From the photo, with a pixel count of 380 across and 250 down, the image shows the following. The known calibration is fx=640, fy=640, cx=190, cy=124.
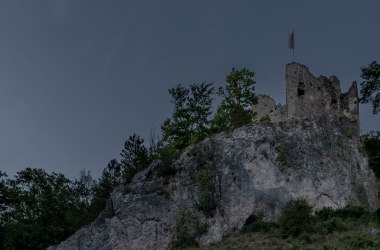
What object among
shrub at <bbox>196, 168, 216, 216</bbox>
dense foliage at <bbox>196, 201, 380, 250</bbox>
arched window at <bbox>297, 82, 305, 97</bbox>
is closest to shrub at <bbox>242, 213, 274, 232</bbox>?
dense foliage at <bbox>196, 201, 380, 250</bbox>

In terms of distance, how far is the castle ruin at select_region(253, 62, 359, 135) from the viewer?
1908 inches

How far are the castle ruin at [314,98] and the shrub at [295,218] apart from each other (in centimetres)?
896

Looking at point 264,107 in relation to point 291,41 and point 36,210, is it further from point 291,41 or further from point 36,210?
Result: point 36,210

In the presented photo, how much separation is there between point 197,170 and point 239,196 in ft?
11.7

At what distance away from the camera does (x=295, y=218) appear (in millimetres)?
38062

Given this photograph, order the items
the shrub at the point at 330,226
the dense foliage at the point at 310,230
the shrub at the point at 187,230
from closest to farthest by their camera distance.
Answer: the dense foliage at the point at 310,230 → the shrub at the point at 330,226 → the shrub at the point at 187,230

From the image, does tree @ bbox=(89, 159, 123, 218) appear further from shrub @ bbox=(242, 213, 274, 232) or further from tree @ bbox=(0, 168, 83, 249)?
shrub @ bbox=(242, 213, 274, 232)

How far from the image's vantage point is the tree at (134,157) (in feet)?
152

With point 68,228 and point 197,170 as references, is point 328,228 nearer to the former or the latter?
point 197,170

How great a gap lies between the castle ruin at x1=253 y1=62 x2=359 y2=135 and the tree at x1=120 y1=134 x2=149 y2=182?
430 inches

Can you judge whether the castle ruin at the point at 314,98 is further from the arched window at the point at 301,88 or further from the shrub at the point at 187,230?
the shrub at the point at 187,230

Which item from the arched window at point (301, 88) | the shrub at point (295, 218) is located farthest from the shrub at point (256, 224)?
the arched window at point (301, 88)

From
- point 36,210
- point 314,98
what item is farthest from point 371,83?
point 36,210

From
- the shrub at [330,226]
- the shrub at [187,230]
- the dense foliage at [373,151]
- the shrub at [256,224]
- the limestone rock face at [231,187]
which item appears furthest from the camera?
the dense foliage at [373,151]
